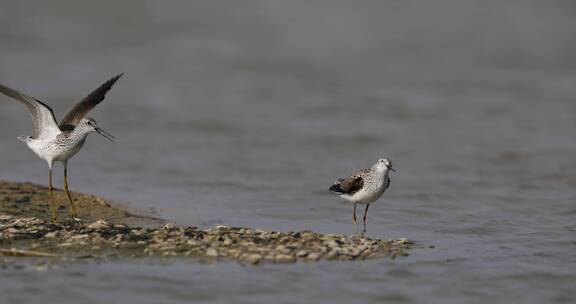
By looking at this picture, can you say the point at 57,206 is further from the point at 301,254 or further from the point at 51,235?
the point at 301,254

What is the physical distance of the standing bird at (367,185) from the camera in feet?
37.5

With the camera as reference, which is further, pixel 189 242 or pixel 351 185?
pixel 351 185

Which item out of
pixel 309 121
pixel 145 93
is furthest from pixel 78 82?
pixel 309 121

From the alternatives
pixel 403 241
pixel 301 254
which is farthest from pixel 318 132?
pixel 301 254

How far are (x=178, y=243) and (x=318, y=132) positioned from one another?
842 centimetres

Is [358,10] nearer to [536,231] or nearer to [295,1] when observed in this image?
[295,1]

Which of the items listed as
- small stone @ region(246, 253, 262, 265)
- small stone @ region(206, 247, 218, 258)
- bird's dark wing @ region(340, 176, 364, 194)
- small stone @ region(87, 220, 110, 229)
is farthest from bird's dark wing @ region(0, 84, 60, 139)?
bird's dark wing @ region(340, 176, 364, 194)

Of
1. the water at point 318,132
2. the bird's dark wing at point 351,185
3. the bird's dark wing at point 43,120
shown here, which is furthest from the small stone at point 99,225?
the bird's dark wing at point 351,185

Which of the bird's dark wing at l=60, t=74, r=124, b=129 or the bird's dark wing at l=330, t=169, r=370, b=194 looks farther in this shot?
the bird's dark wing at l=60, t=74, r=124, b=129

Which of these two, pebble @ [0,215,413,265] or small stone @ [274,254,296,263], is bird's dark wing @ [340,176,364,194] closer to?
pebble @ [0,215,413,265]

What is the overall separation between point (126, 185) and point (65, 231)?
4084mm

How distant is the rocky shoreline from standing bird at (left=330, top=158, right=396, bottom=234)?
111 cm

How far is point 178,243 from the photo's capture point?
9570mm

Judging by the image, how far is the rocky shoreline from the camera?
9273 millimetres
